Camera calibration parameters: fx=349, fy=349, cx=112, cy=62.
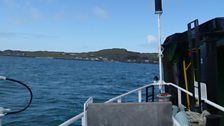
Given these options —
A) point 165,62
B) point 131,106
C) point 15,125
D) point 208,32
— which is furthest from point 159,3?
point 15,125

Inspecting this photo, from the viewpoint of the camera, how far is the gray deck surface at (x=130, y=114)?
4.26 meters

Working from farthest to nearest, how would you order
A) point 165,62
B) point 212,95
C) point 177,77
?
point 165,62, point 177,77, point 212,95

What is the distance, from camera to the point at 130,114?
14.2 ft

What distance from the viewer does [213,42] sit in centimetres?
593

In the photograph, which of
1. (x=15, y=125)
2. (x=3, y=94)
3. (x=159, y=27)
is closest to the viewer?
(x=159, y=27)

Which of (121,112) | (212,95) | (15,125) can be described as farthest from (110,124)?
(15,125)

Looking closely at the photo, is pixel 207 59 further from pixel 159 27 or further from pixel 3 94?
pixel 3 94

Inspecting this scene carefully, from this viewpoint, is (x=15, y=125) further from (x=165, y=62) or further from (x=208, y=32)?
(x=208, y=32)

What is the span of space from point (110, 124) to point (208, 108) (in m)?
2.33

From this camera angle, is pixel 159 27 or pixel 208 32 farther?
pixel 159 27

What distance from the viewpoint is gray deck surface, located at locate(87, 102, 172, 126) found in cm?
426

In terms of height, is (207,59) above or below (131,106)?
above

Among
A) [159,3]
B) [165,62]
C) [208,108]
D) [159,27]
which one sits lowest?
[208,108]

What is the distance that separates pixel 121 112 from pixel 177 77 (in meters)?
5.35
